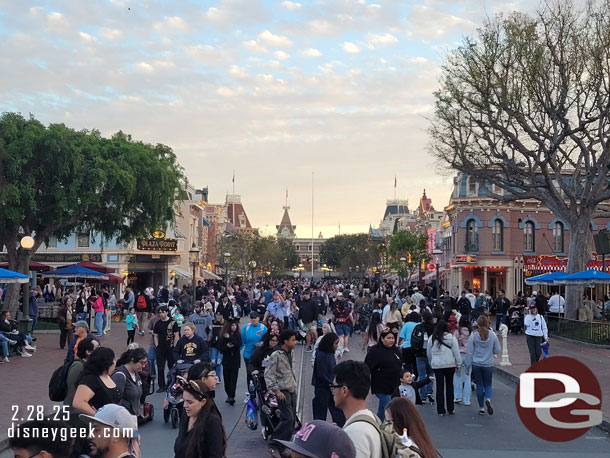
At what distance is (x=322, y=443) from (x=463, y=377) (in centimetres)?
1108

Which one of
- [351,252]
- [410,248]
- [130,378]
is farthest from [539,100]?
[351,252]

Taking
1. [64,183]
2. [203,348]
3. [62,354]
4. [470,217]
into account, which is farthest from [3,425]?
[470,217]

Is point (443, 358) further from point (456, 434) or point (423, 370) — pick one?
point (423, 370)

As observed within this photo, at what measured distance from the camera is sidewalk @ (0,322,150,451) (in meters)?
12.7

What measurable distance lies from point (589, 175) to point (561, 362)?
16214 millimetres

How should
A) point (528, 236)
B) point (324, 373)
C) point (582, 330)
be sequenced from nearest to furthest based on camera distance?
point (324, 373) → point (582, 330) → point (528, 236)

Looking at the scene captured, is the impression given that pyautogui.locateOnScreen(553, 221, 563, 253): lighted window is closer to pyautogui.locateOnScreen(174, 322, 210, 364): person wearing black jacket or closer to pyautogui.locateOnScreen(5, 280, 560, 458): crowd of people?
pyautogui.locateOnScreen(5, 280, 560, 458): crowd of people

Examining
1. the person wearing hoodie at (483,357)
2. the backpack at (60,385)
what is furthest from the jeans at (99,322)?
the backpack at (60,385)

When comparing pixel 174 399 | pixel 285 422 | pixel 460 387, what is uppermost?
pixel 174 399

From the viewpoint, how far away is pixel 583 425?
11672mm

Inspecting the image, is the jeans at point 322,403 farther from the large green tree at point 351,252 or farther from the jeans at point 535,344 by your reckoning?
the large green tree at point 351,252

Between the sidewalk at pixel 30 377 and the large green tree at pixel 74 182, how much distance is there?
537cm

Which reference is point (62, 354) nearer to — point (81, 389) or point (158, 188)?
point (158, 188)

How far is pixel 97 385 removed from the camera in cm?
744
